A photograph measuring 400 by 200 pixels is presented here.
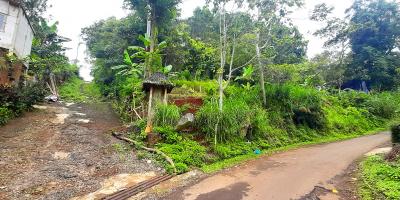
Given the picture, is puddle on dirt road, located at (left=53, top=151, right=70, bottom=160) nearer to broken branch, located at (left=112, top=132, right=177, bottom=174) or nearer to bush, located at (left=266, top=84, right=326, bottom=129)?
broken branch, located at (left=112, top=132, right=177, bottom=174)

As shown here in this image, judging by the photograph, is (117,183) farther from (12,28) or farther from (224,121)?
(12,28)

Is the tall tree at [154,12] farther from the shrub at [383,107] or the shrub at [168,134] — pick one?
the shrub at [383,107]

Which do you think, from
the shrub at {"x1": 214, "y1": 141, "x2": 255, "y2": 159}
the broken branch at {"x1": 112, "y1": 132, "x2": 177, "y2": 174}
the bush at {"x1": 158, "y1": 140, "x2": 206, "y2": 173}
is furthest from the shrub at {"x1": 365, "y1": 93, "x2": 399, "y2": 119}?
the broken branch at {"x1": 112, "y1": 132, "x2": 177, "y2": 174}

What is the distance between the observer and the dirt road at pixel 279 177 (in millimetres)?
7676

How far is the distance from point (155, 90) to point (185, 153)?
324cm

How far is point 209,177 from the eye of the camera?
9.12 m

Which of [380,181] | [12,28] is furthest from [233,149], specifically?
[12,28]

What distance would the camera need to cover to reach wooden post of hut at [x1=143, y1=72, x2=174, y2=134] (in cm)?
1172

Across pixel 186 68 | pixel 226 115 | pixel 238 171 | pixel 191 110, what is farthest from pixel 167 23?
pixel 238 171

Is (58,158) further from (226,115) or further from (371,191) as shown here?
(371,191)

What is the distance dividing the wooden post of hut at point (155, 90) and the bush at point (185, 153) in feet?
4.99

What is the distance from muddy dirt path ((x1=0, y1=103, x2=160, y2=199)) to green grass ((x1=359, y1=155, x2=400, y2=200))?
608 centimetres

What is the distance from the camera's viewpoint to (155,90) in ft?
40.2

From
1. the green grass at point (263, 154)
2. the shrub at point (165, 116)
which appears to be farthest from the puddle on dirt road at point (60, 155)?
the green grass at point (263, 154)
